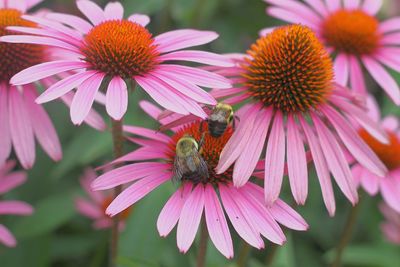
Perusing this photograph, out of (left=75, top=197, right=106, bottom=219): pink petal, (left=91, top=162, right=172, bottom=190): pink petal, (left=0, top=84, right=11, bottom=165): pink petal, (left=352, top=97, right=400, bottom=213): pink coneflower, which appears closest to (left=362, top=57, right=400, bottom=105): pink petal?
(left=352, top=97, right=400, bottom=213): pink coneflower

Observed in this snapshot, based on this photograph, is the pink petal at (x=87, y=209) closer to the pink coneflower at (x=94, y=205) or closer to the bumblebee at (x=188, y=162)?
the pink coneflower at (x=94, y=205)

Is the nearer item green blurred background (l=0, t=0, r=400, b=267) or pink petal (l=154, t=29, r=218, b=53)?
pink petal (l=154, t=29, r=218, b=53)

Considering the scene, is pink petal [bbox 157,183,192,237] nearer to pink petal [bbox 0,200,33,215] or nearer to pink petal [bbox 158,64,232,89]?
pink petal [bbox 158,64,232,89]

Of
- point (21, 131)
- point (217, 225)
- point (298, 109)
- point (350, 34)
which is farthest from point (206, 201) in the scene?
point (350, 34)

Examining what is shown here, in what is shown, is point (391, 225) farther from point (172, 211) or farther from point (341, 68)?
point (172, 211)

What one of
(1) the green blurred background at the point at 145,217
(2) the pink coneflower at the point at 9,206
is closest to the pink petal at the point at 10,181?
(2) the pink coneflower at the point at 9,206
